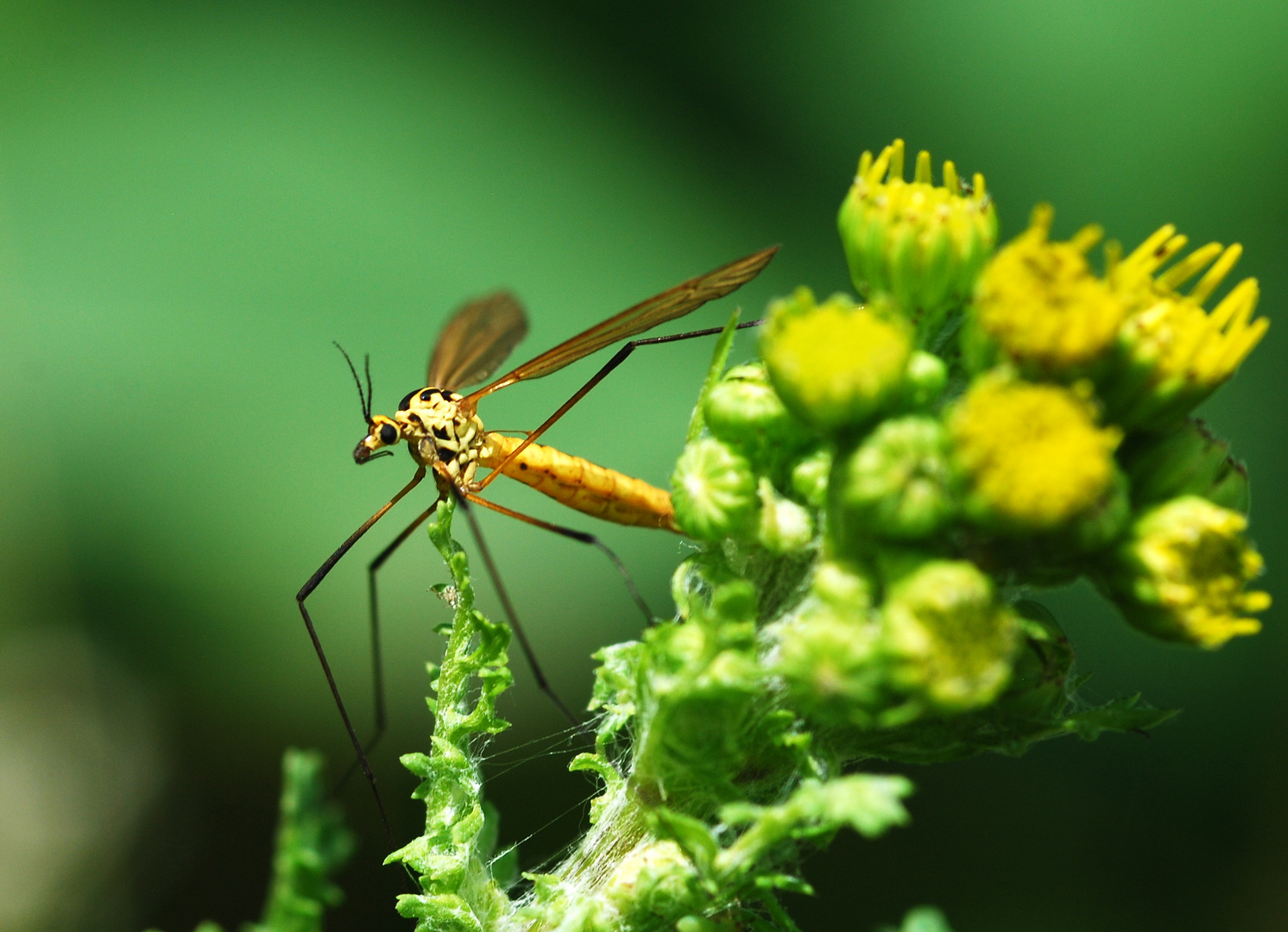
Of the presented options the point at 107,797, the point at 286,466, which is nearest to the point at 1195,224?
the point at 286,466

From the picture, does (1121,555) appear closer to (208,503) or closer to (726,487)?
(726,487)

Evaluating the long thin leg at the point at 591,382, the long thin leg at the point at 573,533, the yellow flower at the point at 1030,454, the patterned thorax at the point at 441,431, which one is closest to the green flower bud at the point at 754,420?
the yellow flower at the point at 1030,454

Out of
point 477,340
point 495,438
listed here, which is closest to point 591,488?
point 495,438

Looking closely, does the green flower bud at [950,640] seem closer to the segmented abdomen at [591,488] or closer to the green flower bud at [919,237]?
the green flower bud at [919,237]

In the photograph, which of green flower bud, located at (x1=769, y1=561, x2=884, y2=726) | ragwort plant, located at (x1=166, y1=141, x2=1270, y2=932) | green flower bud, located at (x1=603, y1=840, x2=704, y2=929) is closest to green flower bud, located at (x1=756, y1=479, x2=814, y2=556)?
ragwort plant, located at (x1=166, y1=141, x2=1270, y2=932)

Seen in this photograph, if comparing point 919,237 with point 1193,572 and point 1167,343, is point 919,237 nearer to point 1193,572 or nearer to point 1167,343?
point 1167,343

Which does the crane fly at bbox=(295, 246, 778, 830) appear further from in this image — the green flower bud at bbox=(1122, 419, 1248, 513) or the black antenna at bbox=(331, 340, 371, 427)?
the green flower bud at bbox=(1122, 419, 1248, 513)
